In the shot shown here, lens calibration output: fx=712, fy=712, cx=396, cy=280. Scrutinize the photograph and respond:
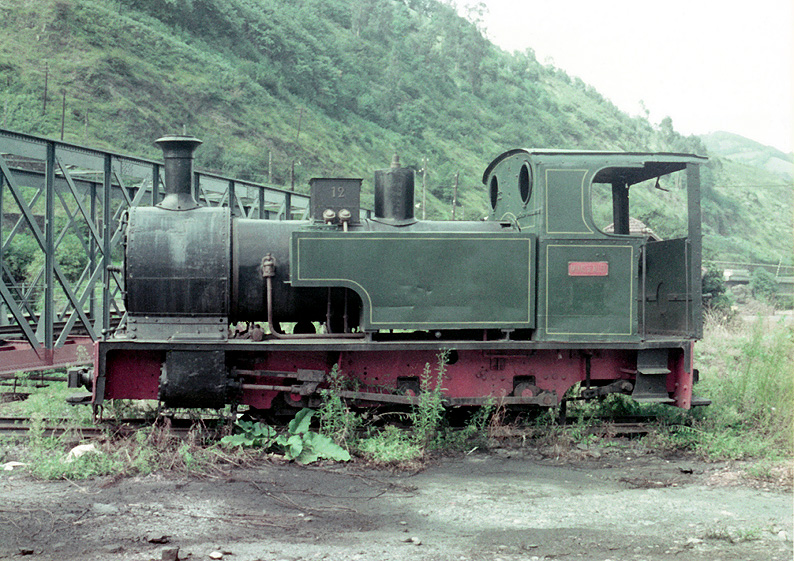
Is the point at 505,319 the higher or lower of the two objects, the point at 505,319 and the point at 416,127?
the lower

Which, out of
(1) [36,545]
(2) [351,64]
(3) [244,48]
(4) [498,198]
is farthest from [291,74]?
(1) [36,545]

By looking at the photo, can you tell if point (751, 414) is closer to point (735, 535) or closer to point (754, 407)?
point (754, 407)

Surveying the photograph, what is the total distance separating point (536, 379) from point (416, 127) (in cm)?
5519

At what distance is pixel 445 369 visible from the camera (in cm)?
698

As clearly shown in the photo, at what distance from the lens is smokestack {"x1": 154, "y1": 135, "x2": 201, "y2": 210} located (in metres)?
6.82

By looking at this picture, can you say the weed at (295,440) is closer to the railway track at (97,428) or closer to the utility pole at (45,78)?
the railway track at (97,428)

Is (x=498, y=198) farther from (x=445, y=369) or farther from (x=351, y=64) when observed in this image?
(x=351, y=64)

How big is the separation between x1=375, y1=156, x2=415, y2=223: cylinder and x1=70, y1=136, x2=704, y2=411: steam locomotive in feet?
0.06

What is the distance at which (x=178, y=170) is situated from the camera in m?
6.91

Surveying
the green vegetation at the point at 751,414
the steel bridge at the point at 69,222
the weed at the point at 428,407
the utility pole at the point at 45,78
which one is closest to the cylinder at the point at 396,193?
the weed at the point at 428,407

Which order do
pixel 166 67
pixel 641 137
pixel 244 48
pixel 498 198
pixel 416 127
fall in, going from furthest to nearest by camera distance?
pixel 641 137 < pixel 416 127 < pixel 244 48 < pixel 166 67 < pixel 498 198

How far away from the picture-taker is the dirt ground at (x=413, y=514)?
4184 millimetres

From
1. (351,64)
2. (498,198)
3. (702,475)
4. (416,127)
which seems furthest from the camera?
(351,64)

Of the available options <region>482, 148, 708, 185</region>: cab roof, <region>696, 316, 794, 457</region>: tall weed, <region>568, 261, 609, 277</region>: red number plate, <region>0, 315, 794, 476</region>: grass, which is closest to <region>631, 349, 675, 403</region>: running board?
<region>0, 315, 794, 476</region>: grass
